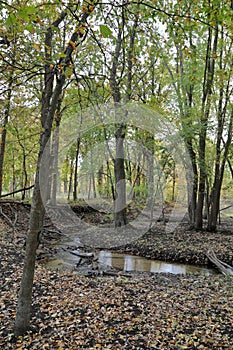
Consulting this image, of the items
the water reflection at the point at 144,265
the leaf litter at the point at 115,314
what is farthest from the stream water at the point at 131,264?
the leaf litter at the point at 115,314

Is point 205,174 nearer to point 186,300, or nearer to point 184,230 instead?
point 184,230

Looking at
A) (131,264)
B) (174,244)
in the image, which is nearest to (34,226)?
(131,264)

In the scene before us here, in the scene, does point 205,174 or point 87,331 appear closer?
point 87,331

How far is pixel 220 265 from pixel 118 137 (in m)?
5.96

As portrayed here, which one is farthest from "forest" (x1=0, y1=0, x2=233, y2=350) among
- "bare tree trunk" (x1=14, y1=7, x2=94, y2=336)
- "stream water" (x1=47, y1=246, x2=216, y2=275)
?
"stream water" (x1=47, y1=246, x2=216, y2=275)

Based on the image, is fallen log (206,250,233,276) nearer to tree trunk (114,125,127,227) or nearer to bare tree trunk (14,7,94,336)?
tree trunk (114,125,127,227)

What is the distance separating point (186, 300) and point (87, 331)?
194 cm

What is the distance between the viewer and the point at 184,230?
40.2 ft

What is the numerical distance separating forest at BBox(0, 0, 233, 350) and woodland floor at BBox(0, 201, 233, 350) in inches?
1.0

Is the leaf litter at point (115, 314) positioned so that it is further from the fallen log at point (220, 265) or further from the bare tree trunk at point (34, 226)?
the fallen log at point (220, 265)

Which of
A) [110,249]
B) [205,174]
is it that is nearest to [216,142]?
[205,174]

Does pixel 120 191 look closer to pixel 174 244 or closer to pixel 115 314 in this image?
pixel 174 244

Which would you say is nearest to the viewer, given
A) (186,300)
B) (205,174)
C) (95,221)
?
(186,300)

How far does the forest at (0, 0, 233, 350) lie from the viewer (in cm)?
308
